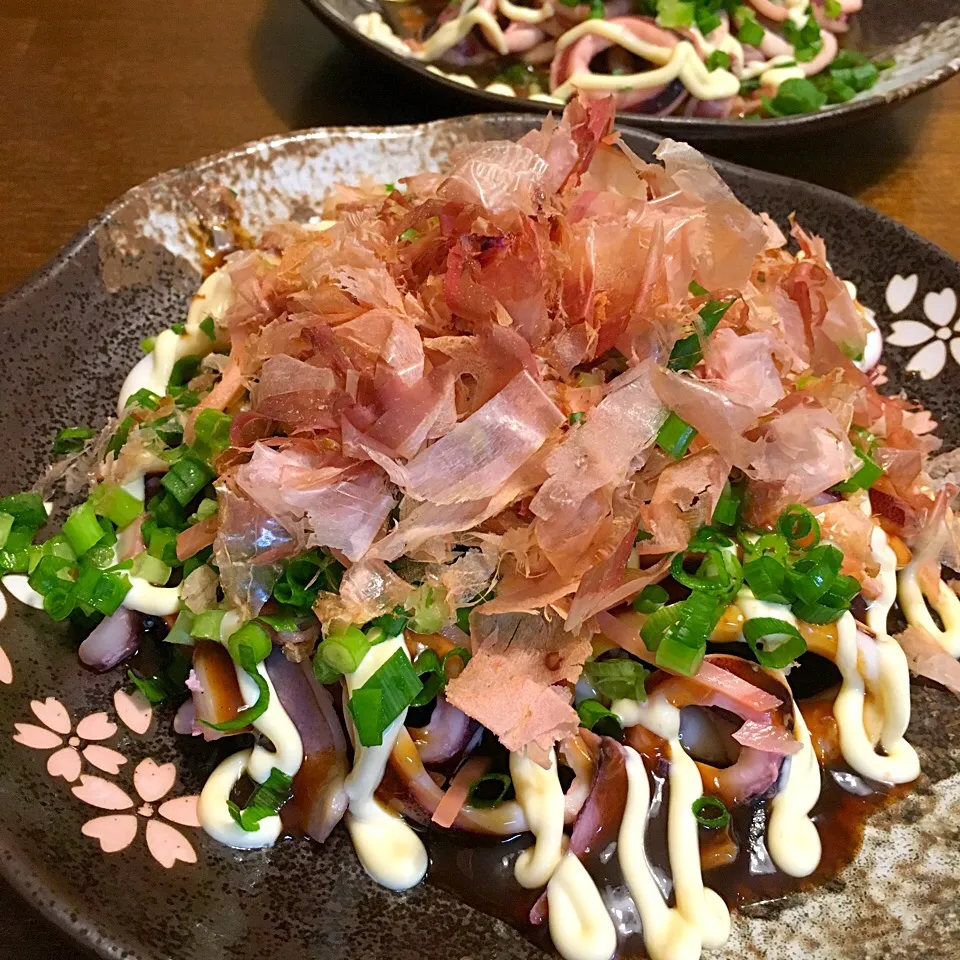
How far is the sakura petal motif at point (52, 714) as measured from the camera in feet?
4.99

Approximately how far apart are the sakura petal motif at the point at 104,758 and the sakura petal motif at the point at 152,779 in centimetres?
3

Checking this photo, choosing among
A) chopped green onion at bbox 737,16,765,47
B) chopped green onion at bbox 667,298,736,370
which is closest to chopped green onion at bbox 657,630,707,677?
chopped green onion at bbox 667,298,736,370

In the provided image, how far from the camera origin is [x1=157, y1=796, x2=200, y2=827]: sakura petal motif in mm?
1473

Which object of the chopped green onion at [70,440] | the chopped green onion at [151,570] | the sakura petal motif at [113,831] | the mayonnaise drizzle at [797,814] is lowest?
the mayonnaise drizzle at [797,814]

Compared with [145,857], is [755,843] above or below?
below

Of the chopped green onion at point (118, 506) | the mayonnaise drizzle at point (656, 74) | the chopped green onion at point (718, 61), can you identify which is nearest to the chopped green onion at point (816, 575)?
the chopped green onion at point (118, 506)

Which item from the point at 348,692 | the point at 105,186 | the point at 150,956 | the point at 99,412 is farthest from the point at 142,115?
the point at 150,956

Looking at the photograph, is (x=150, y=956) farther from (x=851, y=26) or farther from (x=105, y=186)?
(x=851, y=26)

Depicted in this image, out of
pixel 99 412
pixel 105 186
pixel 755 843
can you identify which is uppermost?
pixel 105 186

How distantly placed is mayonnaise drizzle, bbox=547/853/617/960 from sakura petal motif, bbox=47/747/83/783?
0.81 metres

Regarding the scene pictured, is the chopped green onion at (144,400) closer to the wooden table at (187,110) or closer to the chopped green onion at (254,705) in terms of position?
the chopped green onion at (254,705)

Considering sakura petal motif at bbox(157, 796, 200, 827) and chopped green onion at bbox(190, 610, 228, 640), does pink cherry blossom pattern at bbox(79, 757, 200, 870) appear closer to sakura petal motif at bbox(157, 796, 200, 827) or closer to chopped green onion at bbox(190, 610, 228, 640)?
sakura petal motif at bbox(157, 796, 200, 827)

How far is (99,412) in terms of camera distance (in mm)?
1994

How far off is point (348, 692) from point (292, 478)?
14.0 inches
